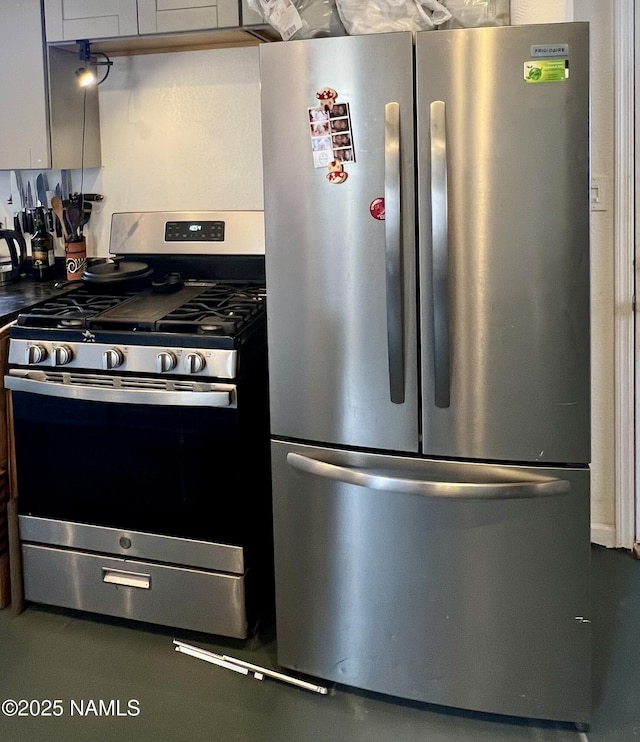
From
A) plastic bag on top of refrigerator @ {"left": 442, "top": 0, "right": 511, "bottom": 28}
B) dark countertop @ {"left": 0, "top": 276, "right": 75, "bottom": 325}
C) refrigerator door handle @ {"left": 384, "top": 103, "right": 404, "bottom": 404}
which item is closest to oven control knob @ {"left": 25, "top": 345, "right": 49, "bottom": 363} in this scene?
dark countertop @ {"left": 0, "top": 276, "right": 75, "bottom": 325}

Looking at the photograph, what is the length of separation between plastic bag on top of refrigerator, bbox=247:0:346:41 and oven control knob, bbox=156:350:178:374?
87cm

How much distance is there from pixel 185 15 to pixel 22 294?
106 cm

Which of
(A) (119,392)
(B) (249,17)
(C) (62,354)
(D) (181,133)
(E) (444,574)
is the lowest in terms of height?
(E) (444,574)

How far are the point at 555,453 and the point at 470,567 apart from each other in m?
0.34

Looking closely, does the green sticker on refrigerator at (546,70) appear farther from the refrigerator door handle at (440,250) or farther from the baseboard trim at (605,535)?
the baseboard trim at (605,535)

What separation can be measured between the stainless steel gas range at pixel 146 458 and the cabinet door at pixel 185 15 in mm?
843

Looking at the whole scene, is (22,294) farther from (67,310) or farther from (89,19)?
(89,19)

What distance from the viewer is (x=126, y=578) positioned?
2.19m

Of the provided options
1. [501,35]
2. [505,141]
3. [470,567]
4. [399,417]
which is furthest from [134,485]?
[501,35]

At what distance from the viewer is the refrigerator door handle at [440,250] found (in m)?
1.59

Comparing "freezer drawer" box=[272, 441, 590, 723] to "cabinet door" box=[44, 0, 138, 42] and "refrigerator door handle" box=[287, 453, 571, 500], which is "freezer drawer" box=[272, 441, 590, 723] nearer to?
"refrigerator door handle" box=[287, 453, 571, 500]

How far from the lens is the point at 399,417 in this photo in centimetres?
175

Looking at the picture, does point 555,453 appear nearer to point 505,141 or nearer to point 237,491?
point 505,141

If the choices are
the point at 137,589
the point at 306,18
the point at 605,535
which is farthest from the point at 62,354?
the point at 605,535
